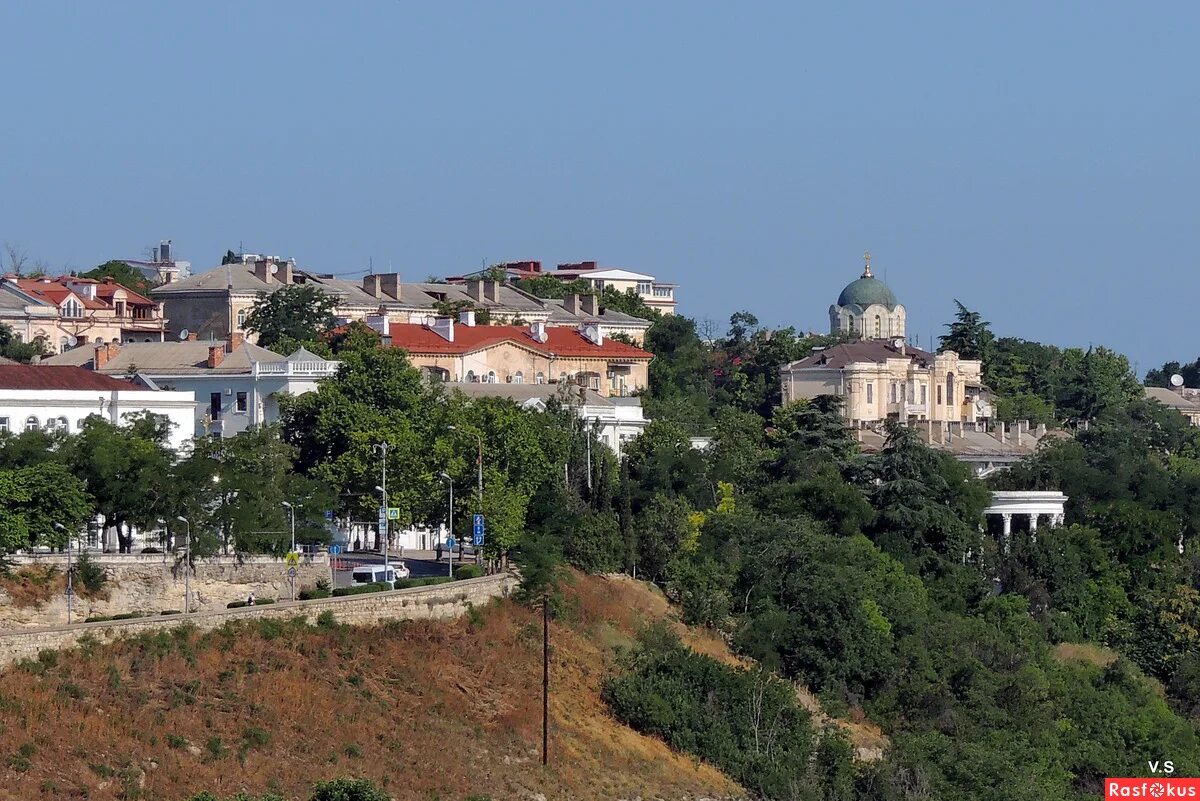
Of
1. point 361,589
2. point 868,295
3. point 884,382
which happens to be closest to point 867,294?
point 868,295

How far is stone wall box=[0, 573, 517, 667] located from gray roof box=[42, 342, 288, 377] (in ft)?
81.2

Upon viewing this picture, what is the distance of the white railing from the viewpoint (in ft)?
298

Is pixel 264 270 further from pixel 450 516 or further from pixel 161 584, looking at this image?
pixel 161 584

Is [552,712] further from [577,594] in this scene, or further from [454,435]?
[454,435]

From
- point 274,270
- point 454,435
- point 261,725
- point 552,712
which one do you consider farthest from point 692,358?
point 261,725

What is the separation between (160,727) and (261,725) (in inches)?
108

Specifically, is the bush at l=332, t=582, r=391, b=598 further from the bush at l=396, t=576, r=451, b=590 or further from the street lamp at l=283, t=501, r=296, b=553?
the street lamp at l=283, t=501, r=296, b=553

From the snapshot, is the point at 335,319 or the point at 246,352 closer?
the point at 246,352

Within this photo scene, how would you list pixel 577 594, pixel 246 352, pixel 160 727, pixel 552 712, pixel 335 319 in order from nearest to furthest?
pixel 160 727 < pixel 552 712 < pixel 577 594 < pixel 246 352 < pixel 335 319

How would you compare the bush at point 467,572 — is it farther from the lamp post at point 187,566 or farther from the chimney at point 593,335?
the chimney at point 593,335

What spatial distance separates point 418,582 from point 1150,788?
20239 millimetres

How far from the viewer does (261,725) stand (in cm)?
5866

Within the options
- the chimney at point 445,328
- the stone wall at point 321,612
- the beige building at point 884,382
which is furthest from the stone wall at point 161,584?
the beige building at point 884,382

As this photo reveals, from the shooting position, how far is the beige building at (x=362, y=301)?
362 feet
